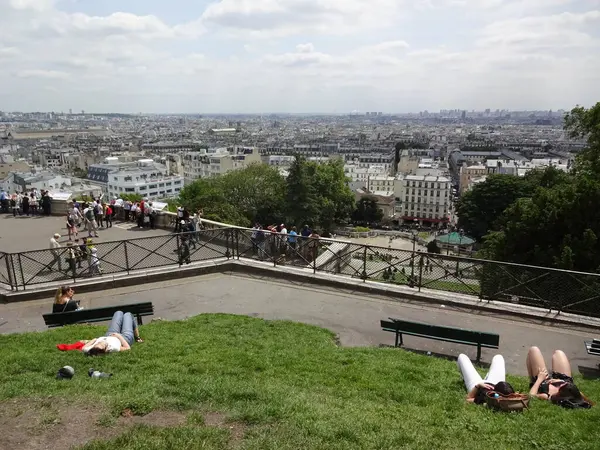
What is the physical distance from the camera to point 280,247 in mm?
12672

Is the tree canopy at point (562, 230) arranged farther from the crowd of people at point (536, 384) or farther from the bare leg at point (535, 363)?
the crowd of people at point (536, 384)

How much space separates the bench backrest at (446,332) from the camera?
7608mm

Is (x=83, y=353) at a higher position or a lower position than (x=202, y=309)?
higher

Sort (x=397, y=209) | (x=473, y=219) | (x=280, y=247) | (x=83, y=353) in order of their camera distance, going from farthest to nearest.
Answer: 1. (x=397, y=209)
2. (x=473, y=219)
3. (x=280, y=247)
4. (x=83, y=353)

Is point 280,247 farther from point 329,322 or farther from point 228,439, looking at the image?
point 228,439

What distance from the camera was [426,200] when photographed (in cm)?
9769

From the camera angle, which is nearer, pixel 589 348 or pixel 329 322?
pixel 589 348

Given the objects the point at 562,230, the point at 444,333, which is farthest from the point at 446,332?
the point at 562,230

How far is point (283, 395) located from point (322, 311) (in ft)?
15.3

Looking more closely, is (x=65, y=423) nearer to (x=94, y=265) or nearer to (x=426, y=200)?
(x=94, y=265)

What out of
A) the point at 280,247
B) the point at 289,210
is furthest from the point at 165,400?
the point at 289,210

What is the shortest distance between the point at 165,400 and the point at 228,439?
1.10 m

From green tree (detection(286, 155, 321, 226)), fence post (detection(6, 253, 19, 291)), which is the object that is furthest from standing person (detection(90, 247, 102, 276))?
green tree (detection(286, 155, 321, 226))

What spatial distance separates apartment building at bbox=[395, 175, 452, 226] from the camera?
96875 mm
